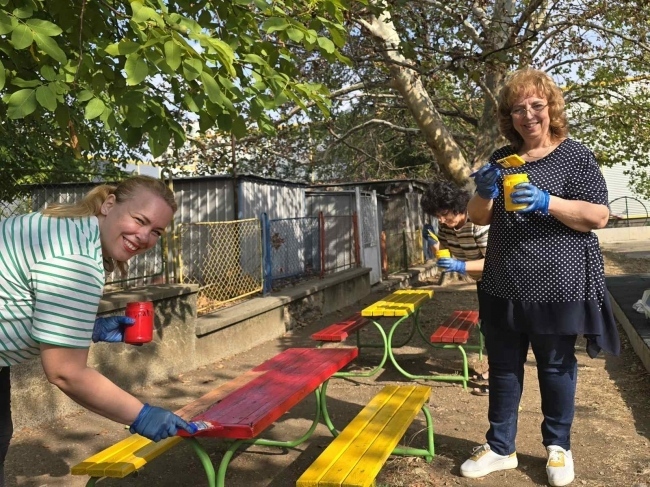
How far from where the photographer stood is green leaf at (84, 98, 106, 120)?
143 inches

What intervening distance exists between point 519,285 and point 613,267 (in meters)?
14.8

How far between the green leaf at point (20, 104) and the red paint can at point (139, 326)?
1.22m

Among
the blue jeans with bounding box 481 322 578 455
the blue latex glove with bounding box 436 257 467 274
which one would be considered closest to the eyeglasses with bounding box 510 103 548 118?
the blue jeans with bounding box 481 322 578 455

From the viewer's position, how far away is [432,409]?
539 centimetres

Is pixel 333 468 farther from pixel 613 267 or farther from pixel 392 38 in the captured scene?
pixel 613 267

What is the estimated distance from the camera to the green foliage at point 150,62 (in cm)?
337

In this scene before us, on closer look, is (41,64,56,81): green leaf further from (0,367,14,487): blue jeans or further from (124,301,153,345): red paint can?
(0,367,14,487): blue jeans

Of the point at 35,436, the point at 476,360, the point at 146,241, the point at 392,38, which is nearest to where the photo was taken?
the point at 146,241

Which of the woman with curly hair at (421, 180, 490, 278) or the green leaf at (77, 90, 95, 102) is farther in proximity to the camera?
the woman with curly hair at (421, 180, 490, 278)

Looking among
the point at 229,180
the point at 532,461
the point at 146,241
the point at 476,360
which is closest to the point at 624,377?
the point at 476,360

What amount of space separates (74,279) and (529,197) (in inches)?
76.9

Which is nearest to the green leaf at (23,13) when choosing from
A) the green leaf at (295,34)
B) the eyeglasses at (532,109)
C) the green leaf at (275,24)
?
the green leaf at (275,24)

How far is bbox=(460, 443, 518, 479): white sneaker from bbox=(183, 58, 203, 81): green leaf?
2401 millimetres

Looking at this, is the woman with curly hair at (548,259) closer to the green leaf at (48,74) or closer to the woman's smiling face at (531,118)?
the woman's smiling face at (531,118)
